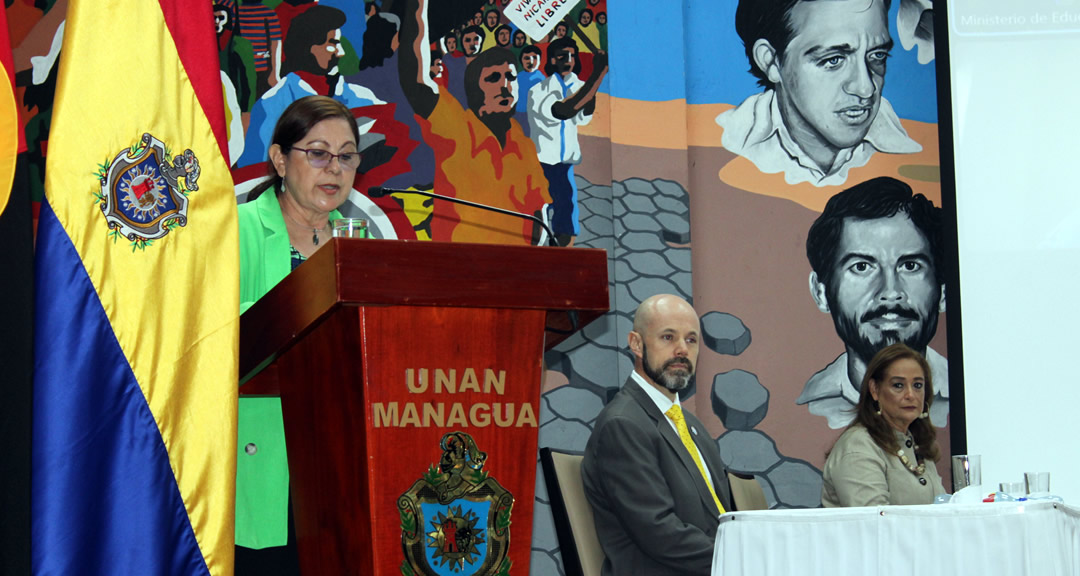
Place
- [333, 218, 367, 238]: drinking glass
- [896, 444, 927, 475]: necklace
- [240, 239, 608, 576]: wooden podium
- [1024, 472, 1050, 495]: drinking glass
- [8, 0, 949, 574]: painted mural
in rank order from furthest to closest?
[8, 0, 949, 574]: painted mural
[896, 444, 927, 475]: necklace
[1024, 472, 1050, 495]: drinking glass
[333, 218, 367, 238]: drinking glass
[240, 239, 608, 576]: wooden podium

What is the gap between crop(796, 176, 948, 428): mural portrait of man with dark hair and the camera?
431 cm

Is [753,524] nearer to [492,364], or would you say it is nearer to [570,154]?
[492,364]

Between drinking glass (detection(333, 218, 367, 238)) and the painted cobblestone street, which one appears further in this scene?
the painted cobblestone street

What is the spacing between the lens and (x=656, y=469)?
2688 millimetres

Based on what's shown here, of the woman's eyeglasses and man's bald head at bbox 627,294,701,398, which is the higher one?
the woman's eyeglasses

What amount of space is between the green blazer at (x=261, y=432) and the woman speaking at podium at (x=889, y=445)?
173cm

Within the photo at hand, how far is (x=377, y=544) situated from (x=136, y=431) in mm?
498

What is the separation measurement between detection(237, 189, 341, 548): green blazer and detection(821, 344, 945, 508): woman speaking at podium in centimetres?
173

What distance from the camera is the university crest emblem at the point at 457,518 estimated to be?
1.42 m

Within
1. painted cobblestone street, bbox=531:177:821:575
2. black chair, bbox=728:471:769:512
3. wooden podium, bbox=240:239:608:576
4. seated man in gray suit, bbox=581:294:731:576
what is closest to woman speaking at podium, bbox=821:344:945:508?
black chair, bbox=728:471:769:512

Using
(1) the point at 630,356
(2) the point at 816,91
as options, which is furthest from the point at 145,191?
(2) the point at 816,91

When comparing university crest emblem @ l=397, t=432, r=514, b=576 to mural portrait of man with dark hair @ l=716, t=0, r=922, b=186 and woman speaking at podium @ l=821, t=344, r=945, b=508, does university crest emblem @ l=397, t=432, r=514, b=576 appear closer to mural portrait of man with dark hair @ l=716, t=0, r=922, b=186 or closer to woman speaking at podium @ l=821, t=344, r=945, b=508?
woman speaking at podium @ l=821, t=344, r=945, b=508

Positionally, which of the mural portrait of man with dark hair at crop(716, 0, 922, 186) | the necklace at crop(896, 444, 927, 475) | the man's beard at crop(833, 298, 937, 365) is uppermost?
the mural portrait of man with dark hair at crop(716, 0, 922, 186)

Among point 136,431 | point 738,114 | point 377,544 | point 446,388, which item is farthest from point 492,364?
point 738,114
